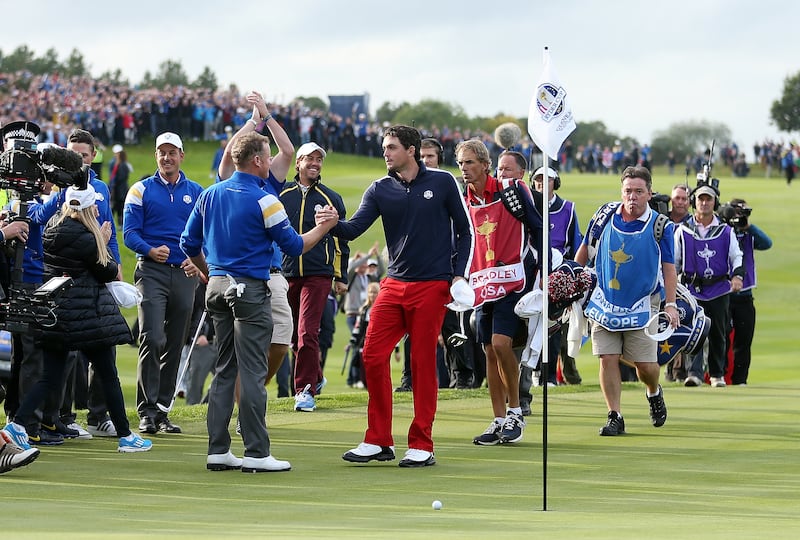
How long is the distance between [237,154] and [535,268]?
9.35 ft

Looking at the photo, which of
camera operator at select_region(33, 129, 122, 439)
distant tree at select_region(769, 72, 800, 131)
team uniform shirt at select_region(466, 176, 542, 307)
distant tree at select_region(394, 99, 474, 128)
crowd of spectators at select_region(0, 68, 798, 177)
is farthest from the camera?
distant tree at select_region(394, 99, 474, 128)

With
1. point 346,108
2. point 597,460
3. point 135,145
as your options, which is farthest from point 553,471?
point 346,108

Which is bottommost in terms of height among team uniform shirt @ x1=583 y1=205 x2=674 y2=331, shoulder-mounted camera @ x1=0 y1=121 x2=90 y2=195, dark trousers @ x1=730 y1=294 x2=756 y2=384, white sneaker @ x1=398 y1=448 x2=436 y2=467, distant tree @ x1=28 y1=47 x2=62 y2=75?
dark trousers @ x1=730 y1=294 x2=756 y2=384

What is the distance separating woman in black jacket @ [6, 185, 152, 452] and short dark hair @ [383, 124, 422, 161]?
2.21 metres

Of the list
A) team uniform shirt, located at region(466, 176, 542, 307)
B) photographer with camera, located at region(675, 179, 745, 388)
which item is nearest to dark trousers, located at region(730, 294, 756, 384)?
photographer with camera, located at region(675, 179, 745, 388)

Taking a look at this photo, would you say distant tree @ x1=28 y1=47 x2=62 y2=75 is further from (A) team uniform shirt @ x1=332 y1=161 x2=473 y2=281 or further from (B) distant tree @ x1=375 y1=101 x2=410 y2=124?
(A) team uniform shirt @ x1=332 y1=161 x2=473 y2=281

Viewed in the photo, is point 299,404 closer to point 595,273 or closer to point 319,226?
point 595,273

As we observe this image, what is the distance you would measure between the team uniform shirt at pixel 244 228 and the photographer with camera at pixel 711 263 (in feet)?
28.0

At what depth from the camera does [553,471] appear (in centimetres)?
948

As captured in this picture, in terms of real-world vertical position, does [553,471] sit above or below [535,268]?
below

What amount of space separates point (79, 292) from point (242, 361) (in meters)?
1.47

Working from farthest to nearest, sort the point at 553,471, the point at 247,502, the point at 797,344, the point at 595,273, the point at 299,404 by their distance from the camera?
the point at 797,344, the point at 299,404, the point at 595,273, the point at 553,471, the point at 247,502

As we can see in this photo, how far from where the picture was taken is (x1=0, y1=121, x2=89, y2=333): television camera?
9.12 metres

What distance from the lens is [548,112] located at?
894 cm
